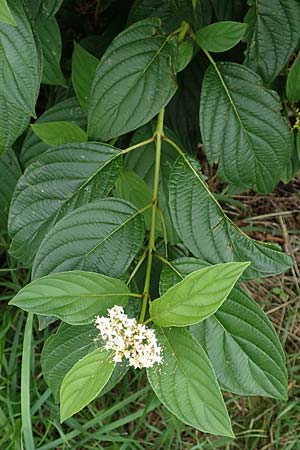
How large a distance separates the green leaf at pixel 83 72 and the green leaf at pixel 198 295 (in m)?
0.46

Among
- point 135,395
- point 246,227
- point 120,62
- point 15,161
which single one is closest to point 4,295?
point 135,395

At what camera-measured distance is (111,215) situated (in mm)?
933

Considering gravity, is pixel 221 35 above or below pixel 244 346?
above

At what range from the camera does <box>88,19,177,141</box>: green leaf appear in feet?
3.19

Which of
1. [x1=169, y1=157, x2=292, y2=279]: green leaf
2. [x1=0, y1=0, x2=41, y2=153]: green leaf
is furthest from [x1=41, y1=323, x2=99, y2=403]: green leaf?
[x1=0, y1=0, x2=41, y2=153]: green leaf

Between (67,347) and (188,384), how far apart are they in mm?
193

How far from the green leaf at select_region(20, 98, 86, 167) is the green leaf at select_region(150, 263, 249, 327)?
0.48m

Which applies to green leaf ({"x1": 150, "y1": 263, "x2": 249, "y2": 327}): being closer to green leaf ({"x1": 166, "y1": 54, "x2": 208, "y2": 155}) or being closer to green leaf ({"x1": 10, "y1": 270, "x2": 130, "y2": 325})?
green leaf ({"x1": 10, "y1": 270, "x2": 130, "y2": 325})

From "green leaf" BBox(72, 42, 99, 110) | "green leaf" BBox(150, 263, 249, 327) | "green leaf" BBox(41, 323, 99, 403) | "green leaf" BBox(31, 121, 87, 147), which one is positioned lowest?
"green leaf" BBox(41, 323, 99, 403)

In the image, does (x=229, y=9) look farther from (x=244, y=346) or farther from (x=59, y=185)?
(x=244, y=346)

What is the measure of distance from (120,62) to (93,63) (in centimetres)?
15

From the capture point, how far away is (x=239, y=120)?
1.05 meters

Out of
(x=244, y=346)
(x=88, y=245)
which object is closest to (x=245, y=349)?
(x=244, y=346)

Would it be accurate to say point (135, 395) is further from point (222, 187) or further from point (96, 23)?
point (96, 23)
